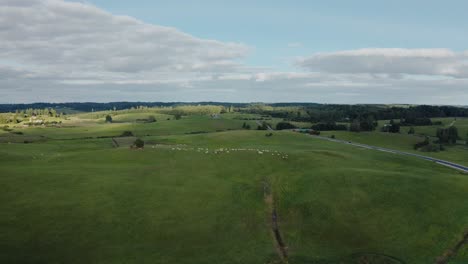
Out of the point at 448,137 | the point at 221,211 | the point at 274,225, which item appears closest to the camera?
the point at 274,225

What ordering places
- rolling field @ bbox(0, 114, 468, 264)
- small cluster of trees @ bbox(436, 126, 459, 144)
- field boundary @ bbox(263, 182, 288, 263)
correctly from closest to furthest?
1. rolling field @ bbox(0, 114, 468, 264)
2. field boundary @ bbox(263, 182, 288, 263)
3. small cluster of trees @ bbox(436, 126, 459, 144)

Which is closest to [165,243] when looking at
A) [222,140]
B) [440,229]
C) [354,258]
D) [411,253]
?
[354,258]

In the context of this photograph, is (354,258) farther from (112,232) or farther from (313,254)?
(112,232)

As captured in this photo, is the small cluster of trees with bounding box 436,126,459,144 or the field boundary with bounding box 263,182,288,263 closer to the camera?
the field boundary with bounding box 263,182,288,263

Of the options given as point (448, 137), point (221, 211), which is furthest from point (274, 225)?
point (448, 137)

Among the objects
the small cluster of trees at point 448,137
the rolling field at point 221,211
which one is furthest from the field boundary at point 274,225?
the small cluster of trees at point 448,137

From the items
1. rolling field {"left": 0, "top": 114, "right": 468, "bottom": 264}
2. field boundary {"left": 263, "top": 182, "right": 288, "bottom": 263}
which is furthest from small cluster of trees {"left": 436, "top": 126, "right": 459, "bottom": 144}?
field boundary {"left": 263, "top": 182, "right": 288, "bottom": 263}

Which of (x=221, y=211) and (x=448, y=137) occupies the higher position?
(x=448, y=137)

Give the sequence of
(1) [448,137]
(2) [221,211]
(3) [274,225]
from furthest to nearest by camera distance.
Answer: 1. (1) [448,137]
2. (2) [221,211]
3. (3) [274,225]

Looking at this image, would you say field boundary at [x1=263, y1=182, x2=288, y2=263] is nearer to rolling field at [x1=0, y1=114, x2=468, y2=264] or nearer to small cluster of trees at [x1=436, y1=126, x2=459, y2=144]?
rolling field at [x1=0, y1=114, x2=468, y2=264]

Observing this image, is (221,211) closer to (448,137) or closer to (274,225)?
(274,225)
